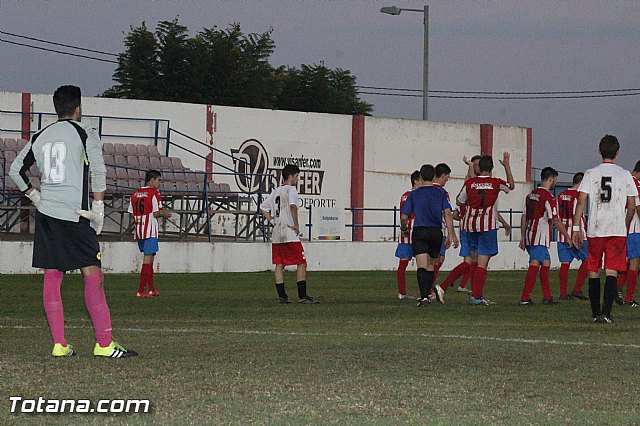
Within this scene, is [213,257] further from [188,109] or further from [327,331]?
[327,331]

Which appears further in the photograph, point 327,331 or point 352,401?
point 327,331

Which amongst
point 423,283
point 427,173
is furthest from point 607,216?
point 423,283

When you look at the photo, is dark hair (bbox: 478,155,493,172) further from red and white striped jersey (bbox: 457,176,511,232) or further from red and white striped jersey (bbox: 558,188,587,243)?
red and white striped jersey (bbox: 558,188,587,243)

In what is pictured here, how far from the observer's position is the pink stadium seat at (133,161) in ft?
115

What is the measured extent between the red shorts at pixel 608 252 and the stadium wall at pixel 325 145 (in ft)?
72.5

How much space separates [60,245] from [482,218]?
8688mm

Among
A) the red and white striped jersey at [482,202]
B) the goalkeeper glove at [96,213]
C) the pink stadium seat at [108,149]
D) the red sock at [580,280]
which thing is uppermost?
the pink stadium seat at [108,149]

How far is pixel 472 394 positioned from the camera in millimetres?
7348

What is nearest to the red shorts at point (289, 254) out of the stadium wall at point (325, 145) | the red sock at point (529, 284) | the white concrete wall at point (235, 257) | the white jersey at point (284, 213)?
the white jersey at point (284, 213)

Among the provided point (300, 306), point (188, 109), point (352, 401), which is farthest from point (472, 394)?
point (188, 109)

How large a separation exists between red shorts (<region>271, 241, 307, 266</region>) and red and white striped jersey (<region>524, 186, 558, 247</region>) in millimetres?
3102

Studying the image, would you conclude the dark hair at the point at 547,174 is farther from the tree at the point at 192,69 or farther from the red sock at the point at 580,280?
the tree at the point at 192,69

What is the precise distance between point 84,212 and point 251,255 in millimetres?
22236

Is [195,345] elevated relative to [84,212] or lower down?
lower down
